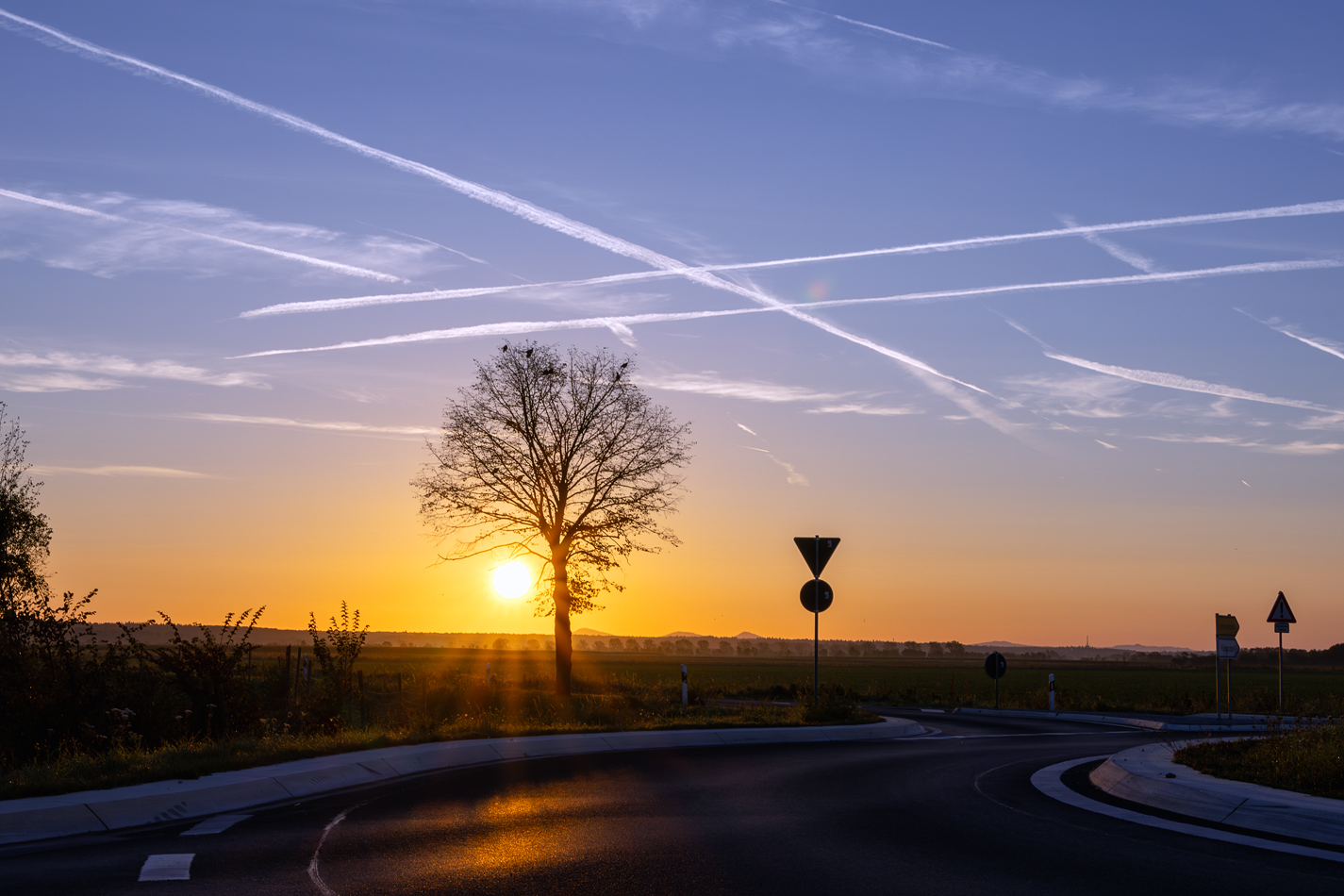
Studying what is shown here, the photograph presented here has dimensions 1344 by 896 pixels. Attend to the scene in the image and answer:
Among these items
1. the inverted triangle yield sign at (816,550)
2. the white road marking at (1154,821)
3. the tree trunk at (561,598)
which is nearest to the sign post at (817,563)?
the inverted triangle yield sign at (816,550)

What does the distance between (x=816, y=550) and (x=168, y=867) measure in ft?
52.3

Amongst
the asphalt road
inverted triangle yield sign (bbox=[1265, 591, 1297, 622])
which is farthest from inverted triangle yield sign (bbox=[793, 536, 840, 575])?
inverted triangle yield sign (bbox=[1265, 591, 1297, 622])

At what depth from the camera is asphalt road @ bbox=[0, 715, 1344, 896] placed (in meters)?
8.15

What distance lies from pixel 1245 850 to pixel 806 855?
3631 mm

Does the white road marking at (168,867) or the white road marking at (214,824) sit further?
the white road marking at (214,824)

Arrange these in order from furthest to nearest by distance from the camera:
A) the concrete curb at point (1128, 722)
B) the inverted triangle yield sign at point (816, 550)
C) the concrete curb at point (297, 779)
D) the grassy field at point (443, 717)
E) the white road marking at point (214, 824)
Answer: the concrete curb at point (1128, 722), the inverted triangle yield sign at point (816, 550), the grassy field at point (443, 717), the concrete curb at point (297, 779), the white road marking at point (214, 824)

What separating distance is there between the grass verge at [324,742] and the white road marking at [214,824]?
1.63 m

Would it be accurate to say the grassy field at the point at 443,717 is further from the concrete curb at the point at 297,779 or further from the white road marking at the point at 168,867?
the white road marking at the point at 168,867

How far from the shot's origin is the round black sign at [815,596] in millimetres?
23094

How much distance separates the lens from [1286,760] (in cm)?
1311

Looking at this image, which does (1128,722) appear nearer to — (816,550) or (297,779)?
(816,550)

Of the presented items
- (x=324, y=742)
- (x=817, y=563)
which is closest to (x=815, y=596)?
(x=817, y=563)

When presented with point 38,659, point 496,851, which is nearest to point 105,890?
point 496,851

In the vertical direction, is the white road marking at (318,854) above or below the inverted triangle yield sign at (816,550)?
below
